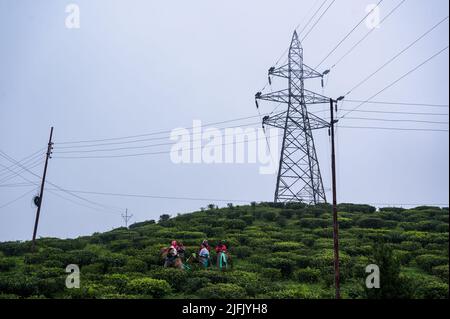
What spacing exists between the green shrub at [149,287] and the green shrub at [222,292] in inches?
72.8

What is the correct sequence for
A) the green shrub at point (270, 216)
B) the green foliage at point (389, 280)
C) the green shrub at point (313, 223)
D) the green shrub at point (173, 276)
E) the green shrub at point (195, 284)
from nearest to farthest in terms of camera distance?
the green foliage at point (389, 280) < the green shrub at point (195, 284) < the green shrub at point (173, 276) < the green shrub at point (313, 223) < the green shrub at point (270, 216)

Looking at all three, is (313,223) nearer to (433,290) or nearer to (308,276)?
(308,276)

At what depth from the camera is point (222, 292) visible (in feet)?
68.1

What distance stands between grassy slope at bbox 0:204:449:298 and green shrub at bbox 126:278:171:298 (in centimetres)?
5

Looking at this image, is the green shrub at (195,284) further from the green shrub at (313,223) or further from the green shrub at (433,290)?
the green shrub at (313,223)

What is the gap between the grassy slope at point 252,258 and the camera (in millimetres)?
21797

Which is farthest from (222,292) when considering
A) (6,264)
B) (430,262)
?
(6,264)

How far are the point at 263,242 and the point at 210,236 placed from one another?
6.69 metres

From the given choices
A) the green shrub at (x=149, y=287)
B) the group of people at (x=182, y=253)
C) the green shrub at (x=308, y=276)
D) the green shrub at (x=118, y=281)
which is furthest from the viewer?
the group of people at (x=182, y=253)

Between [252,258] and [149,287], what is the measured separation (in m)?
9.87

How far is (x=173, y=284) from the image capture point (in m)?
23.1

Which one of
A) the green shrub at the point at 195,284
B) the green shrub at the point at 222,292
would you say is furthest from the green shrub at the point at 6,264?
the green shrub at the point at 222,292
